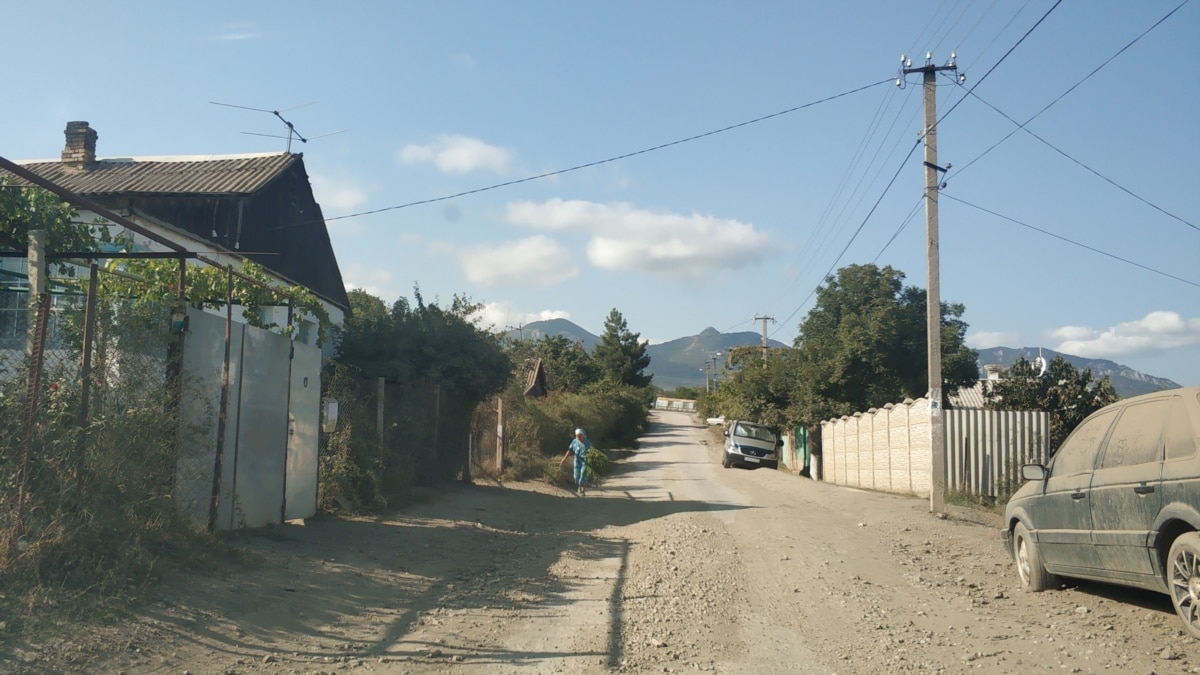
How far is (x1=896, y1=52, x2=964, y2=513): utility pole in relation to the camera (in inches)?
656

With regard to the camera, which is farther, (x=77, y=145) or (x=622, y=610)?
(x=77, y=145)

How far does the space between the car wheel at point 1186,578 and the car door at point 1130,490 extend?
8.6 inches

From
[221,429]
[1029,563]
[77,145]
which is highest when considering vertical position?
[77,145]

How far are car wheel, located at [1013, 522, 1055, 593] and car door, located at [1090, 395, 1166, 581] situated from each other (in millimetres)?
1148

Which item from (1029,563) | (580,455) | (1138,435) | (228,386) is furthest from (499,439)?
(1138,435)

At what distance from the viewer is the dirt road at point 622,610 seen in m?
6.23

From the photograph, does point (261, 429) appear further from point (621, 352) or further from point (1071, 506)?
point (621, 352)

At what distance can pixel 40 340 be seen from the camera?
680 cm

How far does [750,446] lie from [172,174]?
2130cm

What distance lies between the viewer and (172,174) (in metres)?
22.5

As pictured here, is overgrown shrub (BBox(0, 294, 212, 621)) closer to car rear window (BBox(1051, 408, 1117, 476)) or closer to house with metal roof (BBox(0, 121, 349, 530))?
house with metal roof (BBox(0, 121, 349, 530))

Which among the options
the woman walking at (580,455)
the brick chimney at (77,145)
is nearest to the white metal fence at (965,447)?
the woman walking at (580,455)

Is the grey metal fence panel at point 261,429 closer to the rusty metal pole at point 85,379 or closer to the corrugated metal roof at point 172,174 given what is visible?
the rusty metal pole at point 85,379

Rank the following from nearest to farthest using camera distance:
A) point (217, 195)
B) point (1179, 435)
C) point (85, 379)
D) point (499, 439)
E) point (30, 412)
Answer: point (1179, 435)
point (30, 412)
point (85, 379)
point (217, 195)
point (499, 439)
